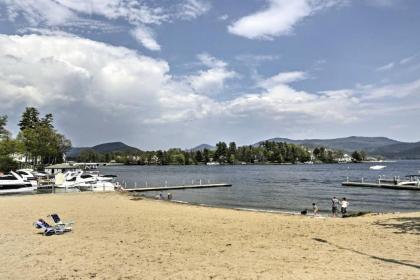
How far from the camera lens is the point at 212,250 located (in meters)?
14.5

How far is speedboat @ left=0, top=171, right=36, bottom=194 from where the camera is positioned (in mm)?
48156

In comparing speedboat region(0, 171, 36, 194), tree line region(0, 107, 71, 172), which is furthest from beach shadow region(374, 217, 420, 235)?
tree line region(0, 107, 71, 172)

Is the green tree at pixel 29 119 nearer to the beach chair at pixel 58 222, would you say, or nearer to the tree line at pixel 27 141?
the tree line at pixel 27 141

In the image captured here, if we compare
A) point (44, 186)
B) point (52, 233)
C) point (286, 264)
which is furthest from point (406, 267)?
point (44, 186)

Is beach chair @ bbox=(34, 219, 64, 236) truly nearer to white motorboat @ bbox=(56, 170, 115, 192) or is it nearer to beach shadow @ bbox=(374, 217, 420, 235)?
beach shadow @ bbox=(374, 217, 420, 235)

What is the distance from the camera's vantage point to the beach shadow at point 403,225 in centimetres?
1890

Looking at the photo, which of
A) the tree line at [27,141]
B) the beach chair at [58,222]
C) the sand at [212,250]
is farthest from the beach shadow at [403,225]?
the tree line at [27,141]

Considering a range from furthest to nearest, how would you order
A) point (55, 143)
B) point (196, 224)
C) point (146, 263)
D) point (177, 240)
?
point (55, 143) → point (196, 224) → point (177, 240) → point (146, 263)

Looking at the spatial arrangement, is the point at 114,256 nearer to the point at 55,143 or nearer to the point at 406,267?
the point at 406,267

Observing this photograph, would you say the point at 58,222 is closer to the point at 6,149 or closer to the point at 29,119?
the point at 6,149

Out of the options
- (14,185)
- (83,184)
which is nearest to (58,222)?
(14,185)

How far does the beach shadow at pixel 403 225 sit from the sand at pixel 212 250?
0.05 meters

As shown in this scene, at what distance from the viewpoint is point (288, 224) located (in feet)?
72.4

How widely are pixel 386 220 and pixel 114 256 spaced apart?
1710 cm
